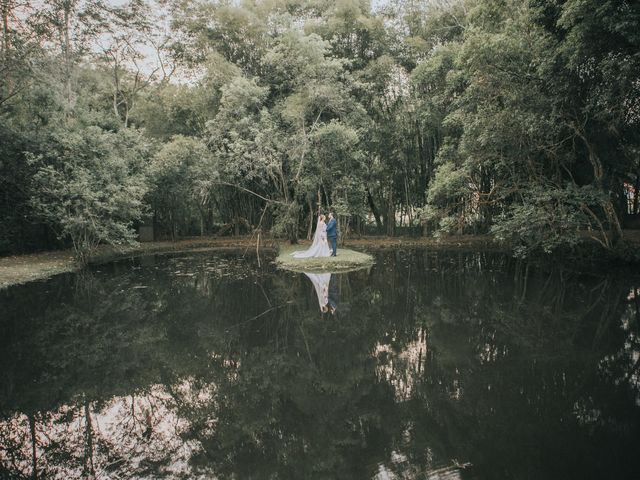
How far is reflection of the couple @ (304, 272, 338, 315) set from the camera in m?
9.14

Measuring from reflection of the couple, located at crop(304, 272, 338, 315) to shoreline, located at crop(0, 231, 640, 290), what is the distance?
6.98 m

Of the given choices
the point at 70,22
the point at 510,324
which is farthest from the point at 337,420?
the point at 70,22

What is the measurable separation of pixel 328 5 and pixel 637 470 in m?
24.9

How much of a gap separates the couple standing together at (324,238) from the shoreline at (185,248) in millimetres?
4849

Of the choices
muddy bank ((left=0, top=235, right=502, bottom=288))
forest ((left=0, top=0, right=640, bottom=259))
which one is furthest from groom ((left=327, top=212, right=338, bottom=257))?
muddy bank ((left=0, top=235, right=502, bottom=288))

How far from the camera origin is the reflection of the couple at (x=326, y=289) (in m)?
9.14

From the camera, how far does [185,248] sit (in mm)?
22953

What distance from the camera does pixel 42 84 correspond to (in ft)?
59.6

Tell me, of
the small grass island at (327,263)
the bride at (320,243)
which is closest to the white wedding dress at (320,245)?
the bride at (320,243)

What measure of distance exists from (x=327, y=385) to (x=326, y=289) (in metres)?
5.58

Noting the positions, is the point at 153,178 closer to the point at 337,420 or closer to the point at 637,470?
the point at 337,420

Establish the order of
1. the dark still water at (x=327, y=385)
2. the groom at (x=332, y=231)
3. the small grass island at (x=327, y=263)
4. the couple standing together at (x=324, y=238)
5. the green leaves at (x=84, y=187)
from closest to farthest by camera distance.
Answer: the dark still water at (x=327, y=385) → the small grass island at (x=327, y=263) → the groom at (x=332, y=231) → the couple standing together at (x=324, y=238) → the green leaves at (x=84, y=187)

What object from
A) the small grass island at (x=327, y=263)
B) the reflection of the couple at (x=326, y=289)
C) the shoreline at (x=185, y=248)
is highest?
the shoreline at (x=185, y=248)

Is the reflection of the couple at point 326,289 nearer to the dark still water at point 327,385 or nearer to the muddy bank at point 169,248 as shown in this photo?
the dark still water at point 327,385
